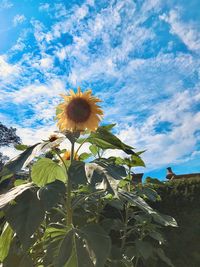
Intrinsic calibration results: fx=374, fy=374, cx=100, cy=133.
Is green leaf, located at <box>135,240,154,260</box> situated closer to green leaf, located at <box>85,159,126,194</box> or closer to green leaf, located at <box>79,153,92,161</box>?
green leaf, located at <box>79,153,92,161</box>

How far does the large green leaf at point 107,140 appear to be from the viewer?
1557mm

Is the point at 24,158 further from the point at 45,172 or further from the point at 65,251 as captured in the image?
the point at 65,251

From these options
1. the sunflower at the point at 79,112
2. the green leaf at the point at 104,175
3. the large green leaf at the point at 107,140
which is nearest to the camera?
the green leaf at the point at 104,175

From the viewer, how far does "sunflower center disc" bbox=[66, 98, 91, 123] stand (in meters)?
1.88

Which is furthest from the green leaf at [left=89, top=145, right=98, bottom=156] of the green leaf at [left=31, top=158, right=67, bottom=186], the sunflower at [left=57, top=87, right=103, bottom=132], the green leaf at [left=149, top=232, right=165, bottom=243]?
the green leaf at [left=149, top=232, right=165, bottom=243]

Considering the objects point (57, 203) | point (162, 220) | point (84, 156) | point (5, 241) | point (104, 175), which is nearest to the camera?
point (104, 175)

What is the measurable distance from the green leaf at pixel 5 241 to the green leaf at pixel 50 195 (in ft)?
1.20

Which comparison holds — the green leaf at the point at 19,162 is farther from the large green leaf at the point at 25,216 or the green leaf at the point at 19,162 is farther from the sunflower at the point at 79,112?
the sunflower at the point at 79,112

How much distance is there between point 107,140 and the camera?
63.7 inches

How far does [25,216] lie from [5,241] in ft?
1.30

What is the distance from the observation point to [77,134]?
1.69 metres

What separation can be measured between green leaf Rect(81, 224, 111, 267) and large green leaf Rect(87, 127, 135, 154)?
35 centimetres

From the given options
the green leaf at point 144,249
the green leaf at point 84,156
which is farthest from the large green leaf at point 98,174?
the green leaf at point 144,249

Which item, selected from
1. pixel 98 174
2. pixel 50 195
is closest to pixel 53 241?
pixel 50 195
